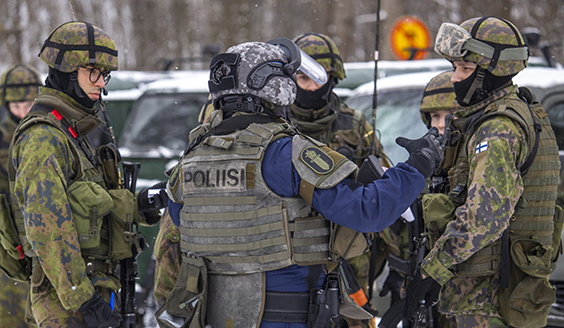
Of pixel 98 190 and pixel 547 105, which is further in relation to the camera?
pixel 547 105

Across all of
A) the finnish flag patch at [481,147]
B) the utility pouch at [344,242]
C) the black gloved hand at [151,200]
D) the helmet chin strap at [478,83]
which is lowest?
the black gloved hand at [151,200]

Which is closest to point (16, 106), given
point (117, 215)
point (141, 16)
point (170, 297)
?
point (117, 215)

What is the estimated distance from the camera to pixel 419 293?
3.35 meters

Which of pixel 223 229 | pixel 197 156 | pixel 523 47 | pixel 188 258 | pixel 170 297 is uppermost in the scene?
pixel 523 47

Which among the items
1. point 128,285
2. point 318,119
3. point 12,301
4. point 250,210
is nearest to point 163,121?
point 12,301

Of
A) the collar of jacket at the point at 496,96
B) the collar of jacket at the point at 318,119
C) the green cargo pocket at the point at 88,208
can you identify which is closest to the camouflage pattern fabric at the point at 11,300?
the green cargo pocket at the point at 88,208

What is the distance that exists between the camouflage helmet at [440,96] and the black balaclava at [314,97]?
0.72 metres

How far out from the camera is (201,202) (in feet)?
9.43

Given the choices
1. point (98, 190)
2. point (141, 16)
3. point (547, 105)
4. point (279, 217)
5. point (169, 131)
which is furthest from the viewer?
point (141, 16)

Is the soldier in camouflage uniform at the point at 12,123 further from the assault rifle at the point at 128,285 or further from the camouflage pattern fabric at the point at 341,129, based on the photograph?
the camouflage pattern fabric at the point at 341,129

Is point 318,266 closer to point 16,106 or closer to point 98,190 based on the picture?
point 98,190

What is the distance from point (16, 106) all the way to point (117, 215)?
244 cm

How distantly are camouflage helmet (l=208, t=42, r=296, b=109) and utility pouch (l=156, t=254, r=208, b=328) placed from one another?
0.82 meters

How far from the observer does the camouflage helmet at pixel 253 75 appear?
2.91 m
